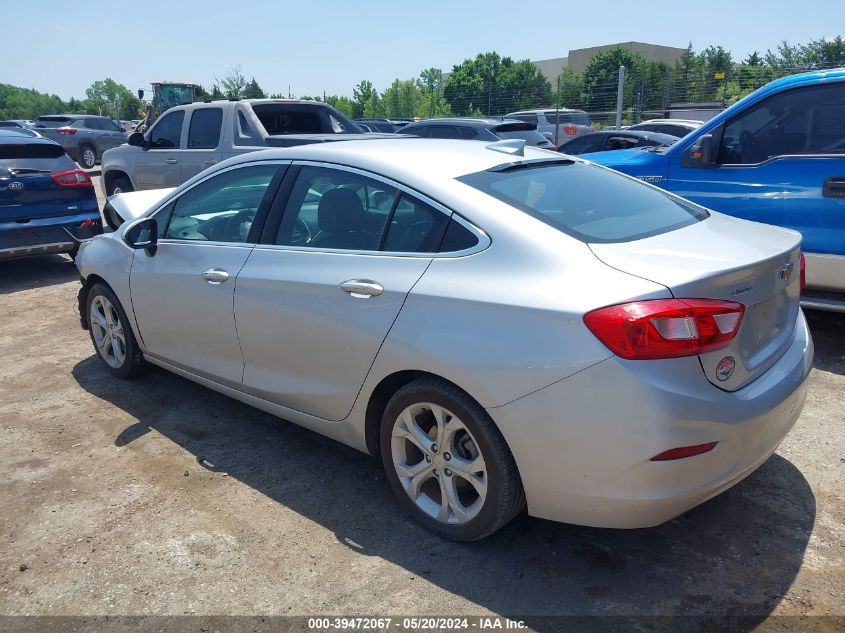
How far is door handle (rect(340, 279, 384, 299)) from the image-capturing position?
116 inches

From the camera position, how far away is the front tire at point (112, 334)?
4598 millimetres

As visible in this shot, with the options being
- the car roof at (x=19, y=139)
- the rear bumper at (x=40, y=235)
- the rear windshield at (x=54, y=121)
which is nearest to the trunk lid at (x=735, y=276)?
the rear bumper at (x=40, y=235)

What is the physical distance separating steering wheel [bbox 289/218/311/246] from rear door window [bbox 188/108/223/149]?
600 cm

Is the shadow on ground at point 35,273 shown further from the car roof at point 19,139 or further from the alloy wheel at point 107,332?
the alloy wheel at point 107,332

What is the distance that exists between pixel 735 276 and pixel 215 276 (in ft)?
8.22

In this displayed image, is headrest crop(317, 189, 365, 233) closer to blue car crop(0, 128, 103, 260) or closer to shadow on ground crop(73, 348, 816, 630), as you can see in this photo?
shadow on ground crop(73, 348, 816, 630)

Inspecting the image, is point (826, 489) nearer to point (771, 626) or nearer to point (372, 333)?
point (771, 626)

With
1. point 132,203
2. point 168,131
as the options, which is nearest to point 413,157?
point 132,203

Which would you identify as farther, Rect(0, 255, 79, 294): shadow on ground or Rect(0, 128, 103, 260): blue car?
Rect(0, 255, 79, 294): shadow on ground

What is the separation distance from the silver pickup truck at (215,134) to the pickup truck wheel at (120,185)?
233mm

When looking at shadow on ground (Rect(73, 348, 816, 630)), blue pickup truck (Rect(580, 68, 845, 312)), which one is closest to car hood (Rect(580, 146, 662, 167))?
blue pickup truck (Rect(580, 68, 845, 312))

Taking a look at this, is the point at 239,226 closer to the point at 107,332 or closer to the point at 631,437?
the point at 107,332

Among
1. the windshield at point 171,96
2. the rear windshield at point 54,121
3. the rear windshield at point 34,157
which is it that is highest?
the windshield at point 171,96

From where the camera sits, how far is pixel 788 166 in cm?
503
